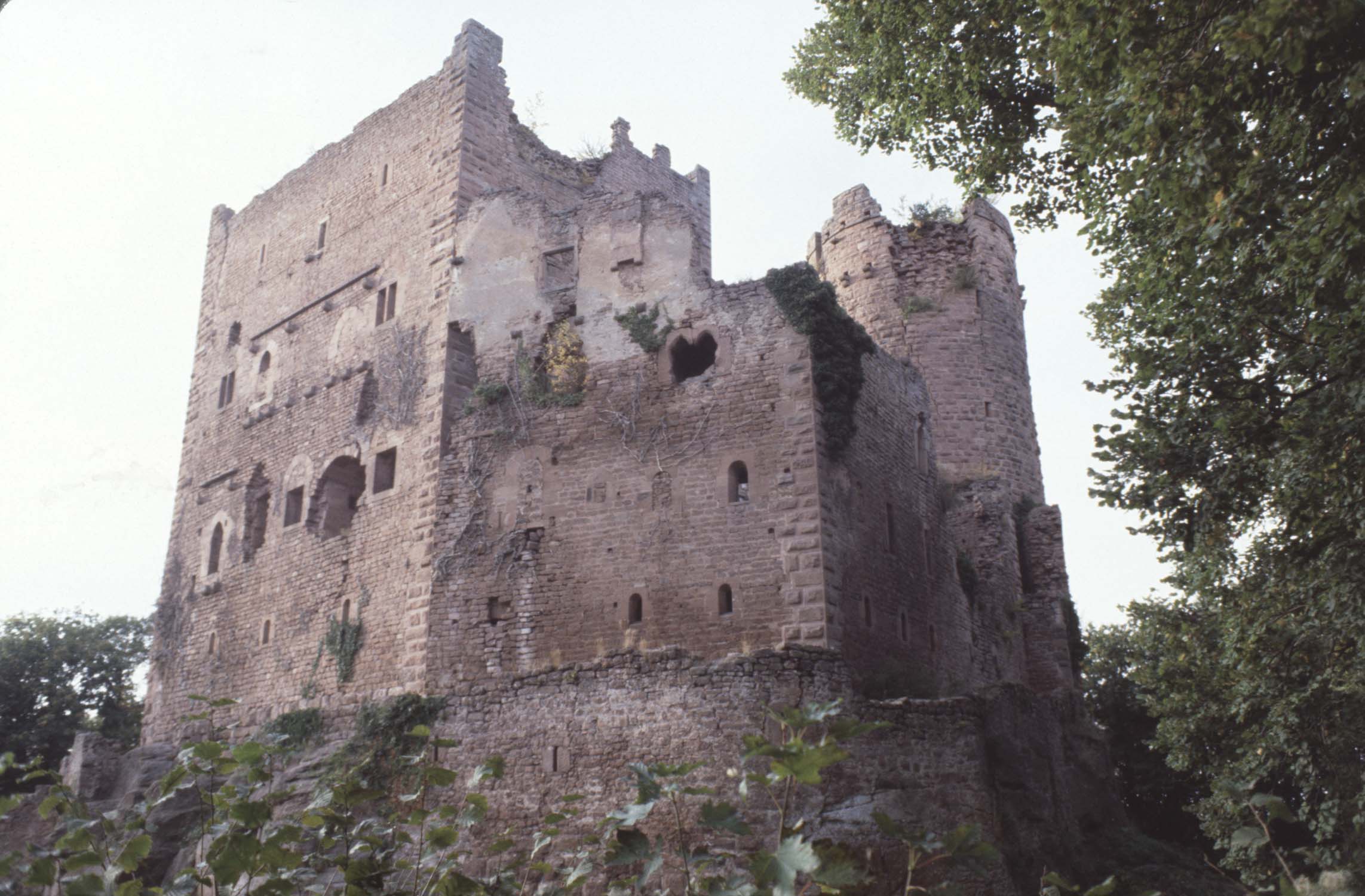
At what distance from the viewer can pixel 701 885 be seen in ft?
17.6

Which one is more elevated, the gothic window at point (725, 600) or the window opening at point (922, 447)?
the window opening at point (922, 447)

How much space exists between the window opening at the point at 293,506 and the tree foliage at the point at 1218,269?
1130 cm

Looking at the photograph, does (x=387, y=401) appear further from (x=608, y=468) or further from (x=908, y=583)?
(x=908, y=583)

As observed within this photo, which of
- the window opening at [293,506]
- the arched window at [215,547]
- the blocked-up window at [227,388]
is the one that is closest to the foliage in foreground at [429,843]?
the window opening at [293,506]

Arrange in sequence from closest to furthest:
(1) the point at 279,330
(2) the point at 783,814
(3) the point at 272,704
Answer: (2) the point at 783,814, (3) the point at 272,704, (1) the point at 279,330

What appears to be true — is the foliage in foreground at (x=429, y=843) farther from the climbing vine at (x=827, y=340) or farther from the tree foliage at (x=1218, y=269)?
the climbing vine at (x=827, y=340)

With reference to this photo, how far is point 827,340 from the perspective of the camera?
16.4m

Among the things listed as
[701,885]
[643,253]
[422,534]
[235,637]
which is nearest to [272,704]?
[235,637]

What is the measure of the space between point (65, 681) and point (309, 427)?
14.6m

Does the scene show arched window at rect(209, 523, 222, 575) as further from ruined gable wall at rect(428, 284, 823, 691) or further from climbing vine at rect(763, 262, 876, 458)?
climbing vine at rect(763, 262, 876, 458)

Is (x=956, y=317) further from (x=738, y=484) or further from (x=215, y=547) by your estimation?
(x=215, y=547)

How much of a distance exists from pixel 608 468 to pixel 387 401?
4.91m

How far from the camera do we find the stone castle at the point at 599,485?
47.8 feet

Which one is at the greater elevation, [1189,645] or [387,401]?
[387,401]
